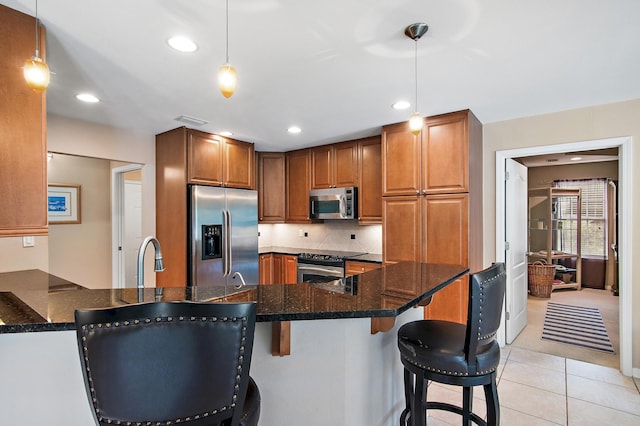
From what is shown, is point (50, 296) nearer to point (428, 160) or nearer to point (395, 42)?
point (395, 42)

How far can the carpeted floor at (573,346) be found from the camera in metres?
3.15

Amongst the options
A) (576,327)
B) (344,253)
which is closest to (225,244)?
(344,253)

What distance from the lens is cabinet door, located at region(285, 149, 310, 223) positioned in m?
4.65

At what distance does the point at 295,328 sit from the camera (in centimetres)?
143

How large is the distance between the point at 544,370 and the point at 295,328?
2699 millimetres

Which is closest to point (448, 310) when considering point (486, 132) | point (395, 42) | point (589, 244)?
point (486, 132)

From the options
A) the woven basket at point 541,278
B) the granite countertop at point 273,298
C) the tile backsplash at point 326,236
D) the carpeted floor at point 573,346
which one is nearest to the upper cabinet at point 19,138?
the granite countertop at point 273,298

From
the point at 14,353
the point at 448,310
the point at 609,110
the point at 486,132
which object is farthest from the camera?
the point at 486,132

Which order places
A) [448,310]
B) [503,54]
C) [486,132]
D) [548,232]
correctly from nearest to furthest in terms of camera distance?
[503,54], [448,310], [486,132], [548,232]

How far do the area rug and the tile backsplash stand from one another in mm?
2241

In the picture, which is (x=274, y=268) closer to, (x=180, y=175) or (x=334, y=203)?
(x=334, y=203)

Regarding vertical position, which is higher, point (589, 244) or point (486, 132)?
point (486, 132)

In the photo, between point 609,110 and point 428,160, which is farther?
point 428,160

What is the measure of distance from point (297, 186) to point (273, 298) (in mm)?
3481
